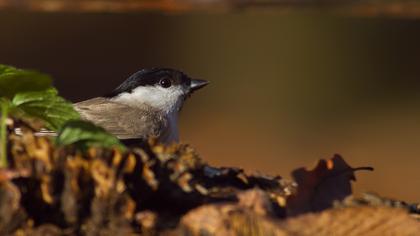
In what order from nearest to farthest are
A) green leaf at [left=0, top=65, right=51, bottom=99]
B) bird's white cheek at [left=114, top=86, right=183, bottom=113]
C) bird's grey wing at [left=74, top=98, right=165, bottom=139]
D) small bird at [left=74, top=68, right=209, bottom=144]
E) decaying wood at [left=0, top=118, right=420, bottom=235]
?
decaying wood at [left=0, top=118, right=420, bottom=235] → green leaf at [left=0, top=65, right=51, bottom=99] → bird's grey wing at [left=74, top=98, right=165, bottom=139] → small bird at [left=74, top=68, right=209, bottom=144] → bird's white cheek at [left=114, top=86, right=183, bottom=113]

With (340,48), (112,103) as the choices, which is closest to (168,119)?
(112,103)

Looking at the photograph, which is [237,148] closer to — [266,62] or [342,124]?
[342,124]

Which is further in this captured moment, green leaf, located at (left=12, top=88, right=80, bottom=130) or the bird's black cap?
the bird's black cap

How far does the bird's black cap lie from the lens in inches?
136

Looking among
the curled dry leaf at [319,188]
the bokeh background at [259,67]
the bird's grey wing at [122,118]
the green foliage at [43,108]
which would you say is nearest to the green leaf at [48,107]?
the green foliage at [43,108]

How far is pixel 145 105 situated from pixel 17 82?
87.5 inches

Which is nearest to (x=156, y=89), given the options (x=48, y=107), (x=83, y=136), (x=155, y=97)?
(x=155, y=97)

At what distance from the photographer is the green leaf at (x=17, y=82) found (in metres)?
1.16

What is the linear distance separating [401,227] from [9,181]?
1.29ft

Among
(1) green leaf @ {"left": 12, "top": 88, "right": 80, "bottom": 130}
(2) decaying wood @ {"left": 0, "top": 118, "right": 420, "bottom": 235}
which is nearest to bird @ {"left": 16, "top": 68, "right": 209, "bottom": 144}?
(1) green leaf @ {"left": 12, "top": 88, "right": 80, "bottom": 130}

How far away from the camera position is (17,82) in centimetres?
117

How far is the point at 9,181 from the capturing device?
1015mm

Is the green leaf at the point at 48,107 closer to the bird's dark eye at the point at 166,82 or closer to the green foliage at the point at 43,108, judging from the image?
the green foliage at the point at 43,108

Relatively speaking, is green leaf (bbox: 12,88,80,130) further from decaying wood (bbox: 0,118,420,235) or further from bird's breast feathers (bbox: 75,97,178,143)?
bird's breast feathers (bbox: 75,97,178,143)
